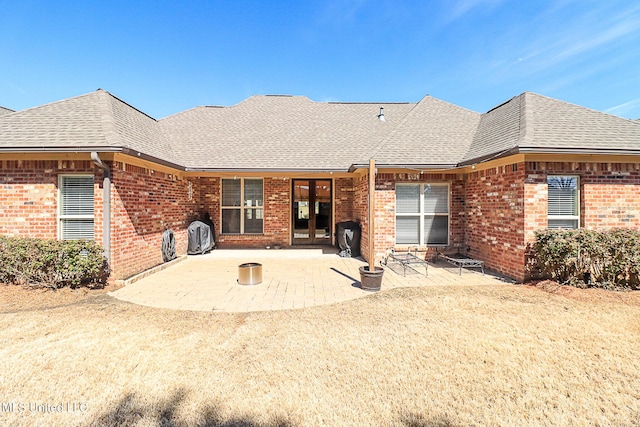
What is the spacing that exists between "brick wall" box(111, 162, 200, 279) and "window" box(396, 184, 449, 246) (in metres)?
7.35

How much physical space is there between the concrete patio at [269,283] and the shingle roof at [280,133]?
3.39 metres

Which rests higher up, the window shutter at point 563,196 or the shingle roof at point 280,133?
the shingle roof at point 280,133

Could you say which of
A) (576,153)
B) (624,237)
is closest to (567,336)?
(624,237)

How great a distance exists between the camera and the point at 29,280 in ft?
18.5

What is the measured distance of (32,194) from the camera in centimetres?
629

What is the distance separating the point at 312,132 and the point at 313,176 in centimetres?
207

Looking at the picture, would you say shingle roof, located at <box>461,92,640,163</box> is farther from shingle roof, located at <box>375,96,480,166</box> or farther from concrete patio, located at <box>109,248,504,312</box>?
concrete patio, located at <box>109,248,504,312</box>

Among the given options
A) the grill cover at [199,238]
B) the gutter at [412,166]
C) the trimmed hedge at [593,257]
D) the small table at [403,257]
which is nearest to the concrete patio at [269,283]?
the small table at [403,257]

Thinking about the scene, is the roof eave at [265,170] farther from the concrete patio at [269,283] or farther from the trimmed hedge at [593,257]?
the trimmed hedge at [593,257]

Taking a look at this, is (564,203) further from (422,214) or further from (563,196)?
(422,214)

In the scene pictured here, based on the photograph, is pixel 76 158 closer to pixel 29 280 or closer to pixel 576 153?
pixel 29 280

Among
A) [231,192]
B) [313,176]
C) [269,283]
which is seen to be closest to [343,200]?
[313,176]

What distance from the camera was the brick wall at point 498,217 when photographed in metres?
6.52

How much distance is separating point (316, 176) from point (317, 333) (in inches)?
307
